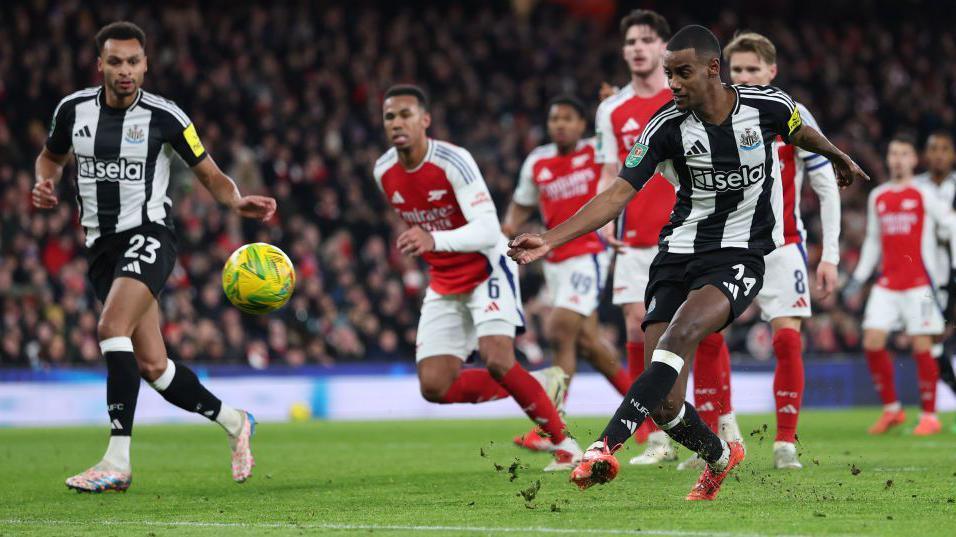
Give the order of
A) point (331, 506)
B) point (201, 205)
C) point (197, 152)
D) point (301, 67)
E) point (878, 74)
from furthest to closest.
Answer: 1. point (878, 74)
2. point (301, 67)
3. point (201, 205)
4. point (197, 152)
5. point (331, 506)

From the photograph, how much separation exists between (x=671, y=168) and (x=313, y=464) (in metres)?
4.09

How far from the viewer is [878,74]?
27.6 metres

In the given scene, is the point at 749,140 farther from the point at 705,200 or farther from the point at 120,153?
the point at 120,153

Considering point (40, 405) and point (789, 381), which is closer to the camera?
point (789, 381)

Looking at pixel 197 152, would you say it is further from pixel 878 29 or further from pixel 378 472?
pixel 878 29

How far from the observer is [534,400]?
26.1 ft

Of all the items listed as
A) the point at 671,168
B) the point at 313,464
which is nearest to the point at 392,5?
the point at 313,464

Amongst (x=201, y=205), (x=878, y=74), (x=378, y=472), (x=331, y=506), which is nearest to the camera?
(x=331, y=506)

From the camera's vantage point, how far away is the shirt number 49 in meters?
6.00

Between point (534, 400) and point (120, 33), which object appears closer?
point (120, 33)

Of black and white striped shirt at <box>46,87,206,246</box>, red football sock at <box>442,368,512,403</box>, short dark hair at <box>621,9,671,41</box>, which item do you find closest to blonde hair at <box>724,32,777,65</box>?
short dark hair at <box>621,9,671,41</box>

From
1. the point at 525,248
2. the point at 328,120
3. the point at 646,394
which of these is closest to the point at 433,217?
the point at 525,248

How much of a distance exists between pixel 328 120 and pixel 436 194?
14.8 meters

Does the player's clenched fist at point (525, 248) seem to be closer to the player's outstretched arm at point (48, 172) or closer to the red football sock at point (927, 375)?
the player's outstretched arm at point (48, 172)
